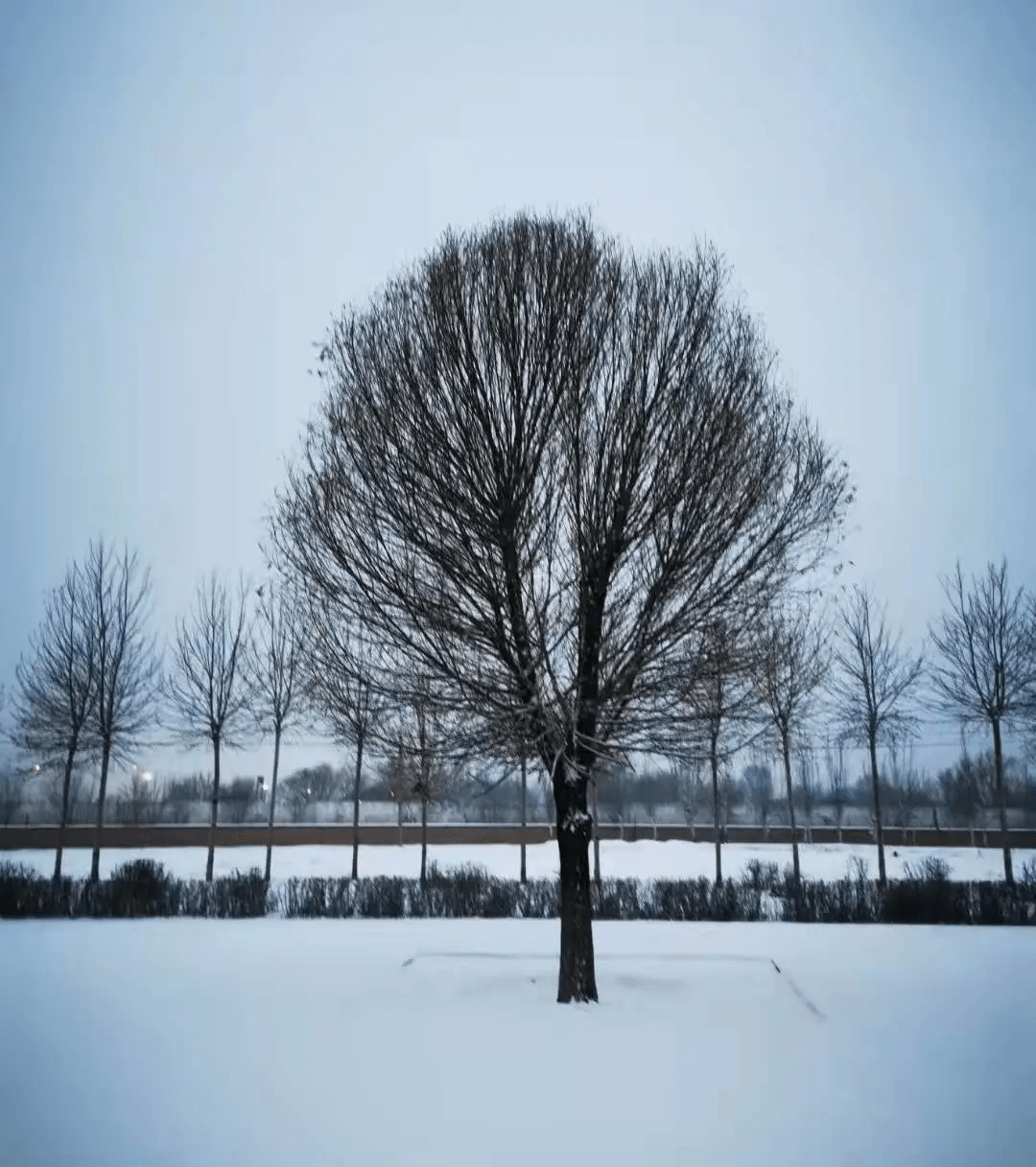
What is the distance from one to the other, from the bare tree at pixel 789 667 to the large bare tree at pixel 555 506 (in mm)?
659

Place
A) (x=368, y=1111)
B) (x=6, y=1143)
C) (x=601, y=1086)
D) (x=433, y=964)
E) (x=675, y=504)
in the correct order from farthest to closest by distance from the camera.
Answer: (x=433, y=964)
(x=675, y=504)
(x=601, y=1086)
(x=368, y=1111)
(x=6, y=1143)

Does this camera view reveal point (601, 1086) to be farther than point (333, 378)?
No

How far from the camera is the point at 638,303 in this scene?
29.1 ft

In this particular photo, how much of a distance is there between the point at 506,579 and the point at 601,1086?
4.30m

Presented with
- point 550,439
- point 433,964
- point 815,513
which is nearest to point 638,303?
point 550,439

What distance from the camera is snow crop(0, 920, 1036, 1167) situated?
5.05 m

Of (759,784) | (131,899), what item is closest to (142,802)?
(131,899)

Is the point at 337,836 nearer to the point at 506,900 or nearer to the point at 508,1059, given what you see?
the point at 506,900

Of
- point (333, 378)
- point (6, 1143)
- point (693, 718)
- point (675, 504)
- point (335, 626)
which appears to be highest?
point (333, 378)

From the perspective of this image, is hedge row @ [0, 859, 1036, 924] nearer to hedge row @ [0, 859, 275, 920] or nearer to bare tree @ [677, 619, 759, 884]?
hedge row @ [0, 859, 275, 920]

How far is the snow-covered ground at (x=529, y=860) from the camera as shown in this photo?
2367 cm

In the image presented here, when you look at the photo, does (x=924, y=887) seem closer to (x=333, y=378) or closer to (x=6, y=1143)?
(x=333, y=378)

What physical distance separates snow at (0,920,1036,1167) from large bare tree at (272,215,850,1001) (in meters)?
1.48

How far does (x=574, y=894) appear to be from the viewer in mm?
8719
